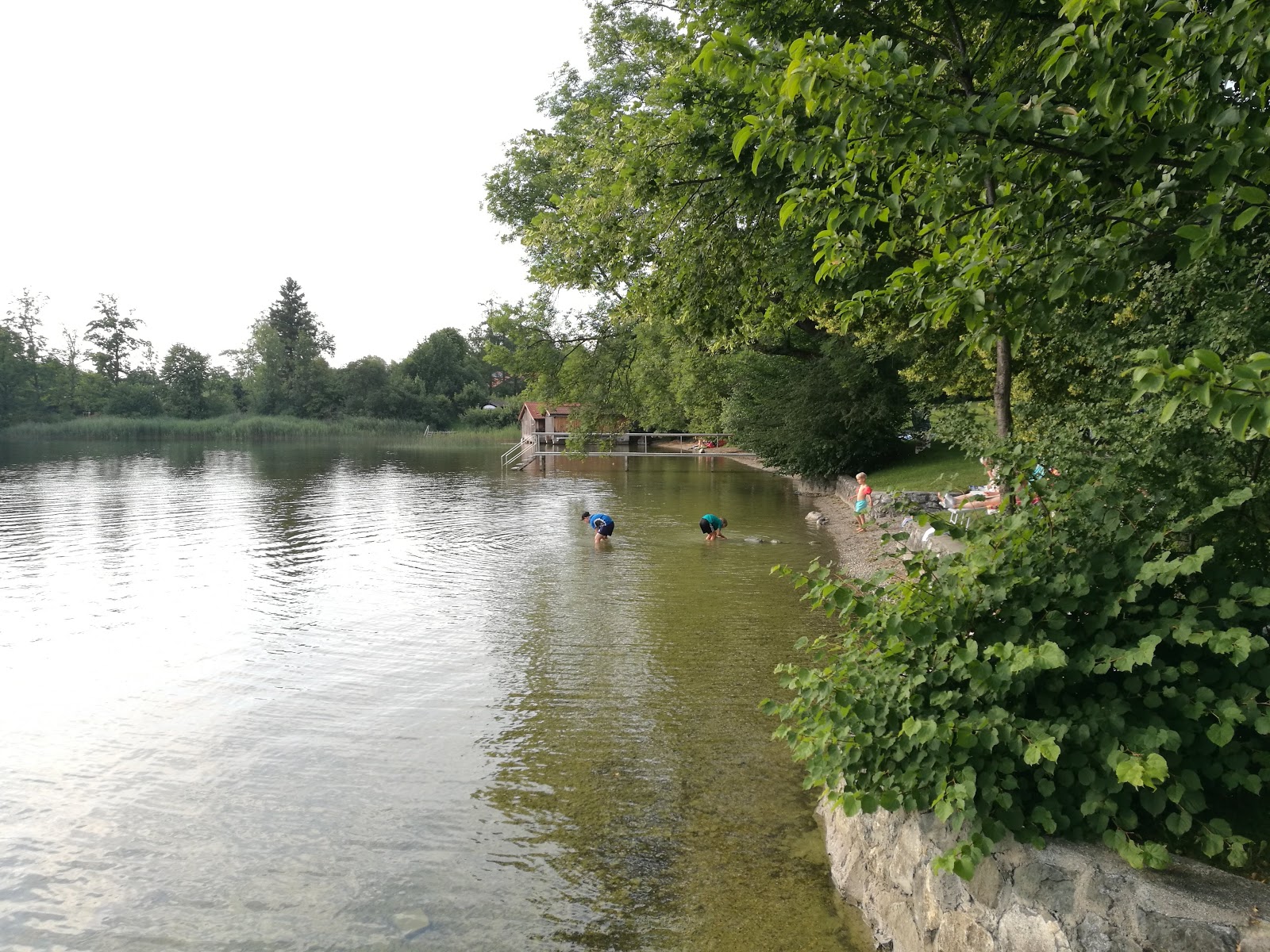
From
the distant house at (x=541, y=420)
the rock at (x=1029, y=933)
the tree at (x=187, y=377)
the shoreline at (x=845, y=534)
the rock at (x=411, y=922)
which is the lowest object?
the rock at (x=411, y=922)

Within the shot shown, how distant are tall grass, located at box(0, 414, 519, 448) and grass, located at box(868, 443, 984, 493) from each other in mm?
46948

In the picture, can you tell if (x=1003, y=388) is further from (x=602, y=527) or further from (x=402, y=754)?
(x=602, y=527)

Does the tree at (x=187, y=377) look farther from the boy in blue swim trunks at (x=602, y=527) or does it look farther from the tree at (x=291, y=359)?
the boy in blue swim trunks at (x=602, y=527)

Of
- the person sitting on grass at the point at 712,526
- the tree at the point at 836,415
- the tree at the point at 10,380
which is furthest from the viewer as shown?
the tree at the point at 10,380

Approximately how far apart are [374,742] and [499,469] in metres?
36.3

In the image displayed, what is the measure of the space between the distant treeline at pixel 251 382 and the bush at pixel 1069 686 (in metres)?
89.3

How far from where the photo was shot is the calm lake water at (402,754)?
16.5 ft

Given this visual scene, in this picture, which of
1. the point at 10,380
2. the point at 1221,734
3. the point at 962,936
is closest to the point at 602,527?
the point at 962,936

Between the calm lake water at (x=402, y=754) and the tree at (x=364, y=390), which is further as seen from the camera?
the tree at (x=364, y=390)

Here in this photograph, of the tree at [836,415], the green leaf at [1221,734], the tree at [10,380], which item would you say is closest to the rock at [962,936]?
the green leaf at [1221,734]

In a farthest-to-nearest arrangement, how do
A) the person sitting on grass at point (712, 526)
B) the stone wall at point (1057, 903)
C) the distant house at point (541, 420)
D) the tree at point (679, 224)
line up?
the distant house at point (541, 420) → the person sitting on grass at point (712, 526) → the tree at point (679, 224) → the stone wall at point (1057, 903)

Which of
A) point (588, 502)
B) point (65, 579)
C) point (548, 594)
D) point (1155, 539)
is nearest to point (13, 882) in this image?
point (1155, 539)

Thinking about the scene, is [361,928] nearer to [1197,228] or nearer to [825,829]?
[825,829]

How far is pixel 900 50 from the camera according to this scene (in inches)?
161
